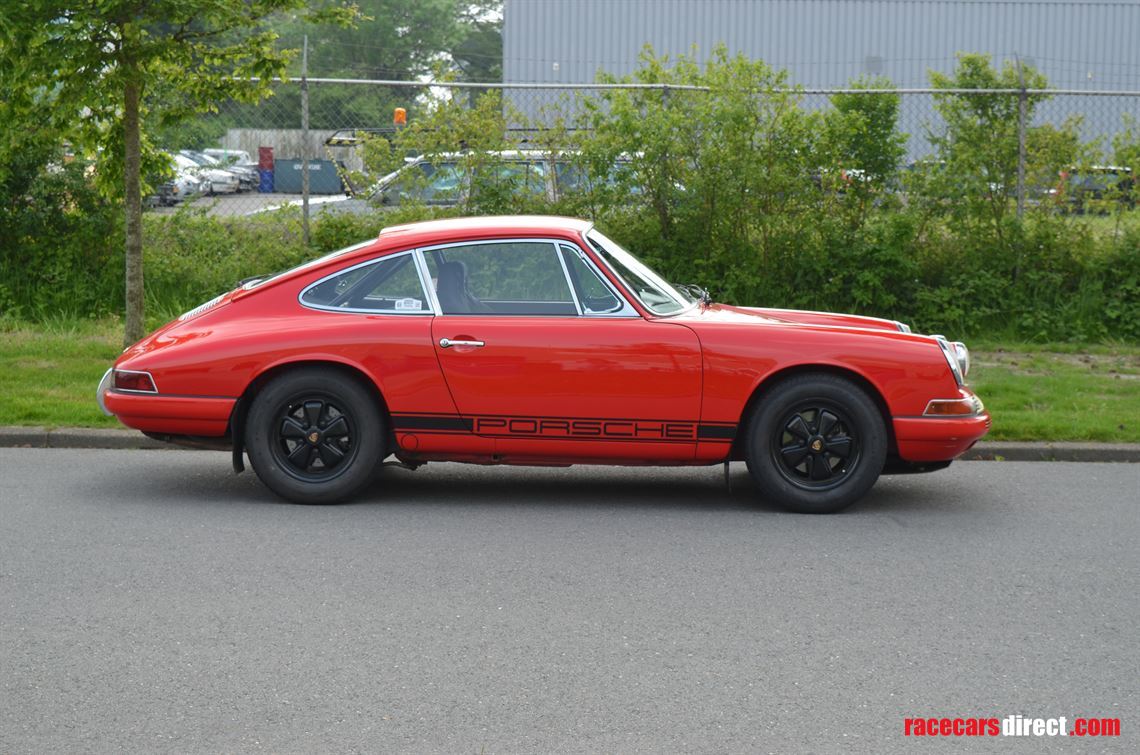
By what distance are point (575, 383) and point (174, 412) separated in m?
2.01

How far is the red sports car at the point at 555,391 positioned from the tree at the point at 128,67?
3.35 m

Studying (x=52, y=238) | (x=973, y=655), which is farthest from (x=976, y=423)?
(x=52, y=238)

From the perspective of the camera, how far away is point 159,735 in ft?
13.4

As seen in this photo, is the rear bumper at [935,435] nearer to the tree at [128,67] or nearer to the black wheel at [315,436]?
the black wheel at [315,436]

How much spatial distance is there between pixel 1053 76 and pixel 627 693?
29.1 meters

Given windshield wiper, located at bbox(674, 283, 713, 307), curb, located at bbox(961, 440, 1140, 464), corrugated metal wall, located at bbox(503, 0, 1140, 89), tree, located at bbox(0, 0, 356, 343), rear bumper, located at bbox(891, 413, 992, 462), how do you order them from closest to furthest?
rear bumper, located at bbox(891, 413, 992, 462) < windshield wiper, located at bbox(674, 283, 713, 307) < curb, located at bbox(961, 440, 1140, 464) < tree, located at bbox(0, 0, 356, 343) < corrugated metal wall, located at bbox(503, 0, 1140, 89)

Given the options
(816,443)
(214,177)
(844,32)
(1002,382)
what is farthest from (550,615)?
(844,32)

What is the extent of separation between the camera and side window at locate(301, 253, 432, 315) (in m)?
7.22

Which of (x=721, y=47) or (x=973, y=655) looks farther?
(x=721, y=47)

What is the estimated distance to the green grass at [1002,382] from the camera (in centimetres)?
898

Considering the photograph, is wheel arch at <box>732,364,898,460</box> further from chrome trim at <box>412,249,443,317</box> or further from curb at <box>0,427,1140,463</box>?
curb at <box>0,427,1140,463</box>

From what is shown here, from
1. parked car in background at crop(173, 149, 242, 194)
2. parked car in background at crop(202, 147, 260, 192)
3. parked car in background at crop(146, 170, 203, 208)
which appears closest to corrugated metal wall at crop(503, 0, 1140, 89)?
parked car in background at crop(202, 147, 260, 192)

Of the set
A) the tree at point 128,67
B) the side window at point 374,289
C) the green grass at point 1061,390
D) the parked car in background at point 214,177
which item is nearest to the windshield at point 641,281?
the side window at point 374,289

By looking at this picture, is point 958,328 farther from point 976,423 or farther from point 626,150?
point 976,423
